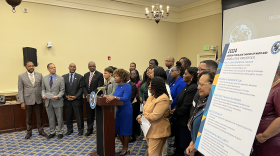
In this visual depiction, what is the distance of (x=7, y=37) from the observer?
597 cm

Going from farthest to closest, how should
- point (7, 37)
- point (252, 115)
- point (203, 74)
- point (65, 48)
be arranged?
point (65, 48), point (7, 37), point (203, 74), point (252, 115)

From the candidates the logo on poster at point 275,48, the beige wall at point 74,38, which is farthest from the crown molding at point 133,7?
the logo on poster at point 275,48

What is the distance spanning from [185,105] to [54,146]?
284cm

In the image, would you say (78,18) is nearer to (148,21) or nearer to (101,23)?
(101,23)

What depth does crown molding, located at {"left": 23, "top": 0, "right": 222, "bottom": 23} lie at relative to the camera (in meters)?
6.97

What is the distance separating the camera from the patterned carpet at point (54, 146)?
12.5 ft

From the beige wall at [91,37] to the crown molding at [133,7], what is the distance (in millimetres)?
56

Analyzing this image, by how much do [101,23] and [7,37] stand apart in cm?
294

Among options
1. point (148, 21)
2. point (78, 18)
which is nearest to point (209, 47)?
A: point (148, 21)

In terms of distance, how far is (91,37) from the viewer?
24.1 ft

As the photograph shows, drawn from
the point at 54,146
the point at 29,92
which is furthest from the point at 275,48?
the point at 29,92

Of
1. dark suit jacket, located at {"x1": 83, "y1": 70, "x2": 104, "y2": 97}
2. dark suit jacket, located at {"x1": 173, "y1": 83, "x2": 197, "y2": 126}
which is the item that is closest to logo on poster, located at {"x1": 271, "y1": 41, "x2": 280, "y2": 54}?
dark suit jacket, located at {"x1": 173, "y1": 83, "x2": 197, "y2": 126}

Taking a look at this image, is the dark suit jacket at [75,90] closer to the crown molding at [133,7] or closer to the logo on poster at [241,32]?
the crown molding at [133,7]

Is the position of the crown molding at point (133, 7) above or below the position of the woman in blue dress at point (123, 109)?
above
